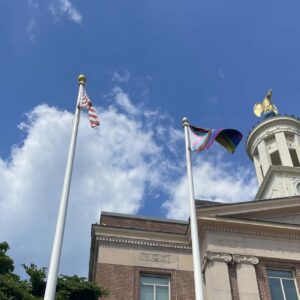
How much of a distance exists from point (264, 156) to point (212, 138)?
1699 centimetres

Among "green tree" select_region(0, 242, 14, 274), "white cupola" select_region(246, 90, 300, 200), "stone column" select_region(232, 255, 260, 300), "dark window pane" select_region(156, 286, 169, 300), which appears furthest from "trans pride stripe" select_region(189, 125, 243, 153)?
"white cupola" select_region(246, 90, 300, 200)

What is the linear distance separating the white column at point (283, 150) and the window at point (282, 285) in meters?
12.6

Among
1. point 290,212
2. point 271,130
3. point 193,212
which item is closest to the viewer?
point 193,212

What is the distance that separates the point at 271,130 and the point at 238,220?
1520cm

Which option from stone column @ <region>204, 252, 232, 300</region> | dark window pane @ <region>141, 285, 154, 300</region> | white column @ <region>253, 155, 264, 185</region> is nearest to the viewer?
stone column @ <region>204, 252, 232, 300</region>

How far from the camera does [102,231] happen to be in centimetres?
2217

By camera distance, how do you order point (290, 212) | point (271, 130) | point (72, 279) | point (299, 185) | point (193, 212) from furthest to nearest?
point (271, 130)
point (299, 185)
point (290, 212)
point (72, 279)
point (193, 212)

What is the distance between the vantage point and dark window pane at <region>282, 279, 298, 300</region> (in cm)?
2017

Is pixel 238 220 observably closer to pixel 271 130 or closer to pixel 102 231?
pixel 102 231

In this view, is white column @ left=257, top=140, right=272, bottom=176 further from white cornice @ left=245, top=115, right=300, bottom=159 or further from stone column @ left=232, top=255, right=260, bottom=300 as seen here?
stone column @ left=232, top=255, right=260, bottom=300

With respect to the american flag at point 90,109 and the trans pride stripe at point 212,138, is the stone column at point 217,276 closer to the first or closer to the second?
the trans pride stripe at point 212,138

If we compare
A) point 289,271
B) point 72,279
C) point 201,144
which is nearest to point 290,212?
point 289,271

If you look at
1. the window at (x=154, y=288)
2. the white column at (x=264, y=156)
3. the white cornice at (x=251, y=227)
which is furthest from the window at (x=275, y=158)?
the window at (x=154, y=288)

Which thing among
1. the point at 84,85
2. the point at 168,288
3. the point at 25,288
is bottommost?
the point at 25,288
